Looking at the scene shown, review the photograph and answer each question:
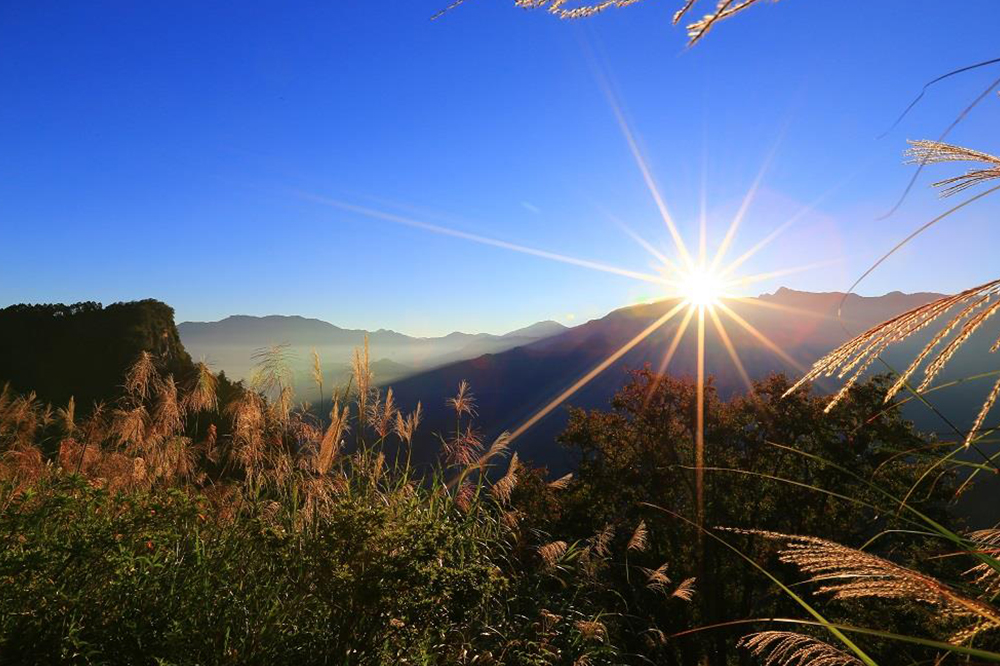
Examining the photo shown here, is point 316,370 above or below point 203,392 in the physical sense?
above

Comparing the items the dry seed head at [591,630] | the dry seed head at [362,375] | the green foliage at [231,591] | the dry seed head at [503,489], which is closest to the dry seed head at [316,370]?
the dry seed head at [362,375]

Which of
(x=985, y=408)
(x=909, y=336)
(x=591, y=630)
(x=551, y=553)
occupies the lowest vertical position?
(x=591, y=630)

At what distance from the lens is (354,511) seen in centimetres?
345

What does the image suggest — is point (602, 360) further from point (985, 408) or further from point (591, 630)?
point (985, 408)

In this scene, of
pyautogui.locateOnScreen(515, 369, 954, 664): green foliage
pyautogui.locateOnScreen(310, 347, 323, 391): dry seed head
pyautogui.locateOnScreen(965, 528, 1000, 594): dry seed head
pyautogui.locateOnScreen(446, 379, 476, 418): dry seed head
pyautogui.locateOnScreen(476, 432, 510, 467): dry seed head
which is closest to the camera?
pyautogui.locateOnScreen(965, 528, 1000, 594): dry seed head

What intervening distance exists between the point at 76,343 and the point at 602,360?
473ft

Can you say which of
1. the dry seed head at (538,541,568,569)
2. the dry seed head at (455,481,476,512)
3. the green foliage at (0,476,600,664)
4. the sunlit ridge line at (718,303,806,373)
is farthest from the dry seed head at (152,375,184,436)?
the sunlit ridge line at (718,303,806,373)

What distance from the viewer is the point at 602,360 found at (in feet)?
560

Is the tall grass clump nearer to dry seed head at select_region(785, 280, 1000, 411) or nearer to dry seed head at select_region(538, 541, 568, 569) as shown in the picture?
dry seed head at select_region(538, 541, 568, 569)

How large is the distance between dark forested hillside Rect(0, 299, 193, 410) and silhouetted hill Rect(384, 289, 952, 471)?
8785cm

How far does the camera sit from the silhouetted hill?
13875cm

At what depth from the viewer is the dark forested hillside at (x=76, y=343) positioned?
34250mm

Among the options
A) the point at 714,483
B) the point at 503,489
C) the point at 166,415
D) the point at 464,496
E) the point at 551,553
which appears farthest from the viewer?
the point at 714,483

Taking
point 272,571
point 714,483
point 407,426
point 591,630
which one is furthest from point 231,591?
point 714,483
